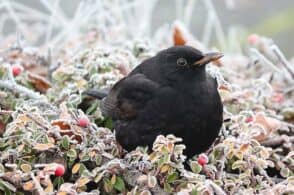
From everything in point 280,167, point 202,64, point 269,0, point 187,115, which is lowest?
point 280,167

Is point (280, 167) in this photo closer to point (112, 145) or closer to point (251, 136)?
point (251, 136)

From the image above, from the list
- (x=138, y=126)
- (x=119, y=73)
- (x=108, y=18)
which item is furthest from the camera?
(x=108, y=18)

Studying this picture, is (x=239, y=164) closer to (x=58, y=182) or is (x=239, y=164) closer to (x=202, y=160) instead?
(x=202, y=160)

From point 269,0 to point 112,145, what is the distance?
4549 millimetres

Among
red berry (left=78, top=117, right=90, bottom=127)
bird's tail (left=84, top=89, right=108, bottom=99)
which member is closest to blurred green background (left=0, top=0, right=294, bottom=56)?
bird's tail (left=84, top=89, right=108, bottom=99)

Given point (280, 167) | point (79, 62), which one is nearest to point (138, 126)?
point (280, 167)

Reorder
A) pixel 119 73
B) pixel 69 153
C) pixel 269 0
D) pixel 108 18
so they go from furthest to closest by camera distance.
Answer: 1. pixel 269 0
2. pixel 108 18
3. pixel 119 73
4. pixel 69 153

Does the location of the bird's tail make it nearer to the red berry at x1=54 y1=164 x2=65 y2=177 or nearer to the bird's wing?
the bird's wing

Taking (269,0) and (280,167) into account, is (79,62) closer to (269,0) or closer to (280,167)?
(280,167)

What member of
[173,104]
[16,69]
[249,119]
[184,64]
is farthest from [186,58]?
[16,69]

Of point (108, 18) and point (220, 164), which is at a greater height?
point (108, 18)

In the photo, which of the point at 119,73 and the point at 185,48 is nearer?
the point at 185,48

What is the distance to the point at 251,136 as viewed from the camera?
8.54 feet

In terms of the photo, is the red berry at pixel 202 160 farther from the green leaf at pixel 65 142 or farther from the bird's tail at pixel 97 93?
the bird's tail at pixel 97 93
